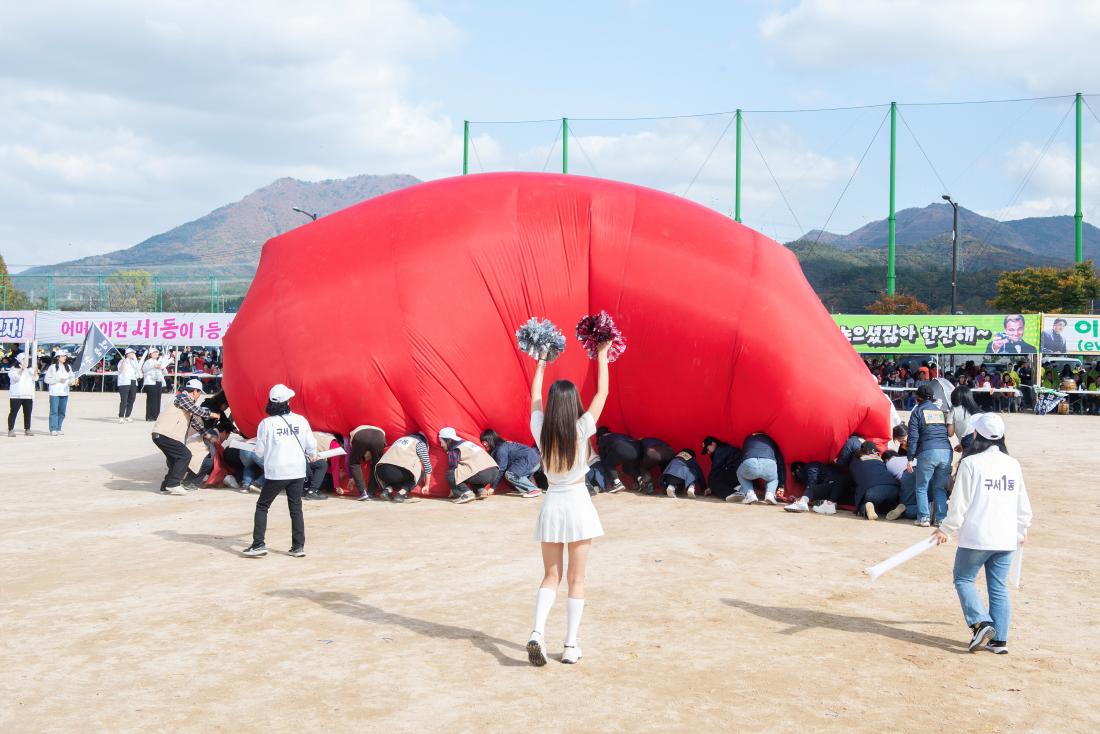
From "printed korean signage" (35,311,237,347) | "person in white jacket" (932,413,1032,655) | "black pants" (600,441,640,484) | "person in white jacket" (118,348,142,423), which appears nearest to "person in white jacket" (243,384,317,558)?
"black pants" (600,441,640,484)

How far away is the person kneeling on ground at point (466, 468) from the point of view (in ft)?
38.7

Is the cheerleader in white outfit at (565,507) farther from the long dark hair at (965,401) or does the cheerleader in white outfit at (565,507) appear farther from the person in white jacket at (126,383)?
the person in white jacket at (126,383)

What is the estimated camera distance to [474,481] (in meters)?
11.9

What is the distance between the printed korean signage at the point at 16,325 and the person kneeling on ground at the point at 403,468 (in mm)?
24260

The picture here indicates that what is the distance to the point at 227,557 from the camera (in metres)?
8.55

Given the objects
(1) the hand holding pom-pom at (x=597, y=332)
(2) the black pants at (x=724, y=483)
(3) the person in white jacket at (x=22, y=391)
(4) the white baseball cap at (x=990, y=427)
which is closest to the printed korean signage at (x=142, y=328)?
(3) the person in white jacket at (x=22, y=391)

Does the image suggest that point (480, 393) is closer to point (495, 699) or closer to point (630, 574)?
point (630, 574)

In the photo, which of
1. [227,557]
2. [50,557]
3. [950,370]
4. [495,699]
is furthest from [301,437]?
[950,370]

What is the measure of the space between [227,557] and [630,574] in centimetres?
372

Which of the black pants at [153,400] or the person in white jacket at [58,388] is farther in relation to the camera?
the black pants at [153,400]

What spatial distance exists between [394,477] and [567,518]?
665 centimetres

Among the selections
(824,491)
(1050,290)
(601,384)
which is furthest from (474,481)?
(1050,290)

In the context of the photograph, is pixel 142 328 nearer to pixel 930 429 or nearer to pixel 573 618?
pixel 930 429

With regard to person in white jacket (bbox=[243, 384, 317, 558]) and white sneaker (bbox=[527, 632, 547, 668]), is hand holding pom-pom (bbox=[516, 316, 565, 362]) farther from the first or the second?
person in white jacket (bbox=[243, 384, 317, 558])
